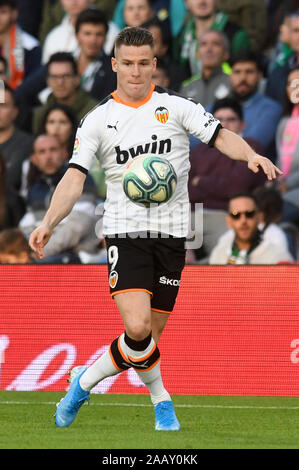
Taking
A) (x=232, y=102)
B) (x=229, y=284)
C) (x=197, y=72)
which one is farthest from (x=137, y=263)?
(x=197, y=72)

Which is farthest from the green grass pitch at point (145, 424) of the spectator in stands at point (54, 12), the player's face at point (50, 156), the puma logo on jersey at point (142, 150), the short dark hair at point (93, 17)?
the spectator in stands at point (54, 12)

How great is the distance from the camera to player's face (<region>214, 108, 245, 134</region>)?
12227 millimetres

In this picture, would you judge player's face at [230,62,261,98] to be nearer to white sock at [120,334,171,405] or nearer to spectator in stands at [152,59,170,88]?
spectator in stands at [152,59,170,88]

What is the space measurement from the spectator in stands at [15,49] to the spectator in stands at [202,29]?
7.76ft

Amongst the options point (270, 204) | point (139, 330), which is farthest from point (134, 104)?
point (270, 204)

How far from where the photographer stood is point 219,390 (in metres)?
9.50

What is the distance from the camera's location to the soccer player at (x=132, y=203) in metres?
6.79

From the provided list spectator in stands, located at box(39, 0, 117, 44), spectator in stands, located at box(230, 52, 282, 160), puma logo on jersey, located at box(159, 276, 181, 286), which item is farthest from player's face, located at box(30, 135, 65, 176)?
puma logo on jersey, located at box(159, 276, 181, 286)

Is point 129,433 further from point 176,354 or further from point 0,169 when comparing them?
point 0,169

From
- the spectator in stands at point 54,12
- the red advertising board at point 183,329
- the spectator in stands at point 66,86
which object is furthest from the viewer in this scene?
the spectator in stands at point 54,12

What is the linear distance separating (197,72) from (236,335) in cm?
511

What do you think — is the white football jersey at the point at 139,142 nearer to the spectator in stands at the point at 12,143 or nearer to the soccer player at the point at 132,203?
the soccer player at the point at 132,203

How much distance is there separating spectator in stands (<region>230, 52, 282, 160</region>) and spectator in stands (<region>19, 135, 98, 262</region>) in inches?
81.6

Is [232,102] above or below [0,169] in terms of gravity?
above
